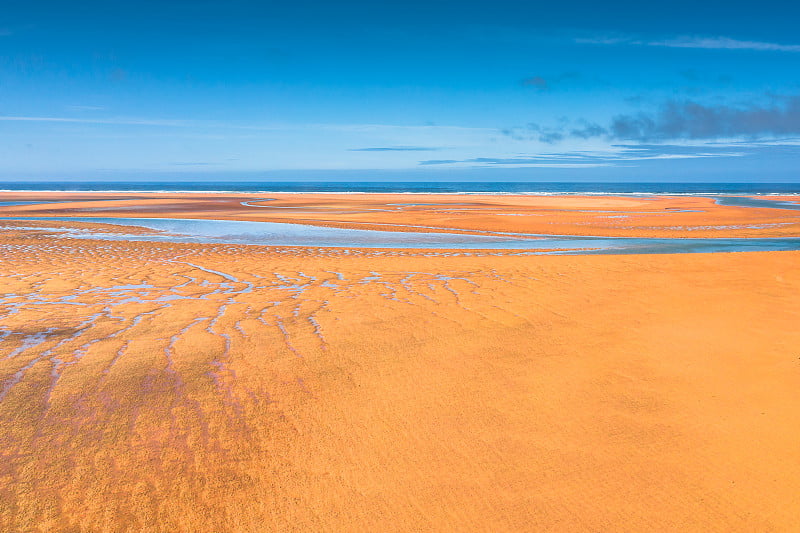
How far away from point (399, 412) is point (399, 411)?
0.02 m

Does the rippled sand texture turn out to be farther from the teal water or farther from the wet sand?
the teal water

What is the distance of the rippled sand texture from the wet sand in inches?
0.9

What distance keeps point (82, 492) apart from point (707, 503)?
4.76 meters

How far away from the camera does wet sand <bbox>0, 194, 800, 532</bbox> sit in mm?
3760

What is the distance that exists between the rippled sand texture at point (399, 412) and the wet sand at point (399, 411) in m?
0.02

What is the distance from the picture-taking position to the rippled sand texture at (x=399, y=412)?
12.3ft

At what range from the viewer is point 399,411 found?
530 centimetres

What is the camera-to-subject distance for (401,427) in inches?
195

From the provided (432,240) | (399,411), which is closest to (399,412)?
(399,411)

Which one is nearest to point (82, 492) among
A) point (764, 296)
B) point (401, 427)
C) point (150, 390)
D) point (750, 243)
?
point (150, 390)

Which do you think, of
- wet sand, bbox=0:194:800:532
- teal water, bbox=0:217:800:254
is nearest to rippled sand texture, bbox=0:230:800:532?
wet sand, bbox=0:194:800:532

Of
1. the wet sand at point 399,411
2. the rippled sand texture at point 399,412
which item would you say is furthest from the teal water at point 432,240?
the rippled sand texture at point 399,412

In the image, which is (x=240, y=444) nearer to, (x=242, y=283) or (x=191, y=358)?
(x=191, y=358)

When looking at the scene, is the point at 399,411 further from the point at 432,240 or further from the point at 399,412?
the point at 432,240
